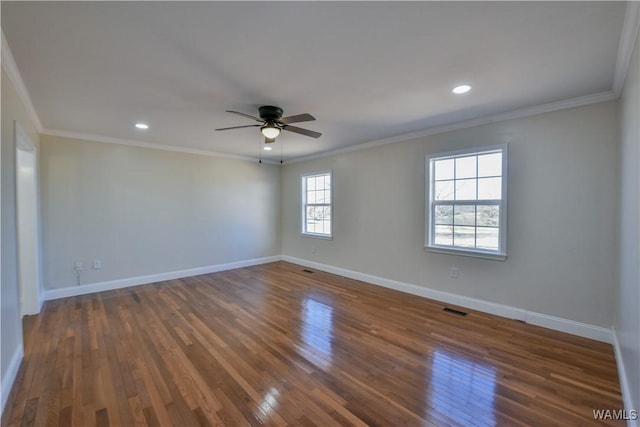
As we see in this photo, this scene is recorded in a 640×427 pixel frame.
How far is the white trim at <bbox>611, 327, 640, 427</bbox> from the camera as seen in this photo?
1.68 m

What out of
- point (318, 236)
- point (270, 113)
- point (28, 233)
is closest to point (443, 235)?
point (318, 236)

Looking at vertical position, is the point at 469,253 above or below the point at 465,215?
below

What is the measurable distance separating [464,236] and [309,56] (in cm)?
304

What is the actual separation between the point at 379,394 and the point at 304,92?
2.64 metres

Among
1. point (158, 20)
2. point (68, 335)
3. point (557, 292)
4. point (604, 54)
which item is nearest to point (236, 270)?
point (68, 335)

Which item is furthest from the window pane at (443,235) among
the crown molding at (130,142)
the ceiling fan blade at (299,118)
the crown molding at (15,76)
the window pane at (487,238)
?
the crown molding at (15,76)

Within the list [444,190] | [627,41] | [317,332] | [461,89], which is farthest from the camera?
[444,190]

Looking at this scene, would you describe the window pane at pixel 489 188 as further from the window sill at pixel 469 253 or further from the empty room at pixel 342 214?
the window sill at pixel 469 253

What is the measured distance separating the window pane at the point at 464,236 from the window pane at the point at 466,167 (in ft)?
2.35

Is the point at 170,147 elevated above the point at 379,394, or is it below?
Result: above

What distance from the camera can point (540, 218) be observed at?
3.12 metres

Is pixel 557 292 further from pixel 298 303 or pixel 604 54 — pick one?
pixel 298 303

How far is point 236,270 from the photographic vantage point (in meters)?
5.74

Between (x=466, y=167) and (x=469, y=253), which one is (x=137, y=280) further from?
(x=466, y=167)
